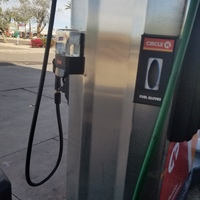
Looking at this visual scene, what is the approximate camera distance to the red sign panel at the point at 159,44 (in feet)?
3.12

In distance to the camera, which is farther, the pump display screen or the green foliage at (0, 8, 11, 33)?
the green foliage at (0, 8, 11, 33)

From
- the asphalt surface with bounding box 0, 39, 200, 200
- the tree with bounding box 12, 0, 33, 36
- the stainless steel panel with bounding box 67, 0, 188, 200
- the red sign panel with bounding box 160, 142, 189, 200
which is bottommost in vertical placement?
the asphalt surface with bounding box 0, 39, 200, 200

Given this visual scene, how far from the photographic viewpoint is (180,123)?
1.01m

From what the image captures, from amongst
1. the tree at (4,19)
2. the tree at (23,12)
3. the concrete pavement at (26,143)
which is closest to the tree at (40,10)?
the tree at (23,12)

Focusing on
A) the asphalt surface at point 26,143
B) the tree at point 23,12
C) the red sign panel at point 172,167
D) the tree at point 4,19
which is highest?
the tree at point 23,12

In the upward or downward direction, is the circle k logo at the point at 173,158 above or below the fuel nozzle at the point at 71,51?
below

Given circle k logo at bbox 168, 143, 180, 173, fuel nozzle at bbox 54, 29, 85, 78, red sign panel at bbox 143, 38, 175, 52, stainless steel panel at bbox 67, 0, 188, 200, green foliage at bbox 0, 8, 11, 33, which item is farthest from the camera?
green foliage at bbox 0, 8, 11, 33

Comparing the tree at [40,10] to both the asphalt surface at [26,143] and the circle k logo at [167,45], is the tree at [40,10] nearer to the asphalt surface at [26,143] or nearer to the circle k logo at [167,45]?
the asphalt surface at [26,143]

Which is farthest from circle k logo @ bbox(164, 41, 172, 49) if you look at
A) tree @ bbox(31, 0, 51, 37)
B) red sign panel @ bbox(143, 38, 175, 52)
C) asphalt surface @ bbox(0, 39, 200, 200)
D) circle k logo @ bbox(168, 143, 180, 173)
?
tree @ bbox(31, 0, 51, 37)

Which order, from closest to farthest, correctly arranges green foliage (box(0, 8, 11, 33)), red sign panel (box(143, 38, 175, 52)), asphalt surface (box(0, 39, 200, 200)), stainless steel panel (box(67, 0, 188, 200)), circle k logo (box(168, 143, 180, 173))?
red sign panel (box(143, 38, 175, 52))
stainless steel panel (box(67, 0, 188, 200))
circle k logo (box(168, 143, 180, 173))
asphalt surface (box(0, 39, 200, 200))
green foliage (box(0, 8, 11, 33))

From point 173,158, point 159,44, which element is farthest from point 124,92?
point 173,158

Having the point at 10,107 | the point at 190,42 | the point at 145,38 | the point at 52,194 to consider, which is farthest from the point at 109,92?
the point at 10,107

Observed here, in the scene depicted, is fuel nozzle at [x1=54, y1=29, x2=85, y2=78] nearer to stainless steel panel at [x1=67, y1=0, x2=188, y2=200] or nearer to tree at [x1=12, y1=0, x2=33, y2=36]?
stainless steel panel at [x1=67, y1=0, x2=188, y2=200]

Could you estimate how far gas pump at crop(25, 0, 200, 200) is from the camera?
95 cm
